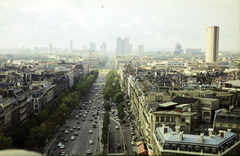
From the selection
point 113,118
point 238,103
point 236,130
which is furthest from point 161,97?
point 113,118

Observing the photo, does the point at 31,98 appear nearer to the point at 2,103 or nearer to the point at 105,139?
the point at 2,103

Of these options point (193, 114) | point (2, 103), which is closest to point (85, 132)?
point (2, 103)

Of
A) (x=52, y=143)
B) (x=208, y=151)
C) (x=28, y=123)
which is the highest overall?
(x=208, y=151)

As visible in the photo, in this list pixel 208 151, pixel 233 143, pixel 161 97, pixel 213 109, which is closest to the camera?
pixel 208 151

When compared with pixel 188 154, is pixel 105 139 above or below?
below

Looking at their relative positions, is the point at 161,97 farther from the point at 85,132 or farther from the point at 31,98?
→ the point at 31,98

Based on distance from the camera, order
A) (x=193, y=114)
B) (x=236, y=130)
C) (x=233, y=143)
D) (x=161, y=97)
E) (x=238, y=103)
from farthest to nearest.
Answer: (x=161, y=97) < (x=238, y=103) < (x=193, y=114) < (x=236, y=130) < (x=233, y=143)

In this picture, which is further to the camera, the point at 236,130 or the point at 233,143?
the point at 236,130
